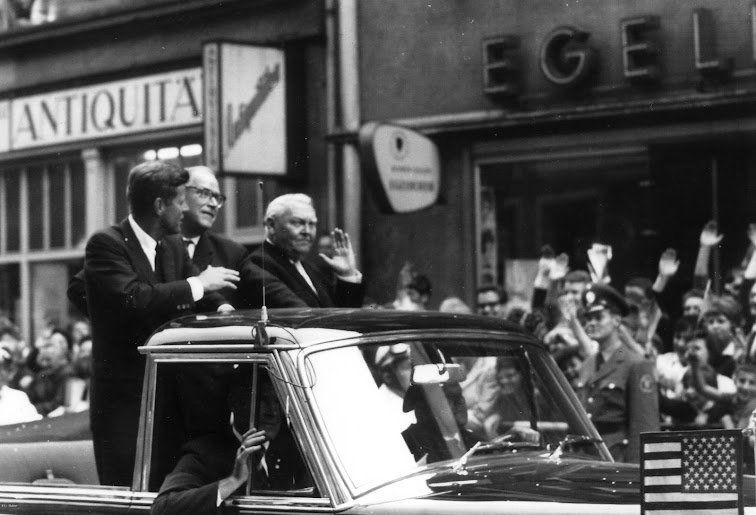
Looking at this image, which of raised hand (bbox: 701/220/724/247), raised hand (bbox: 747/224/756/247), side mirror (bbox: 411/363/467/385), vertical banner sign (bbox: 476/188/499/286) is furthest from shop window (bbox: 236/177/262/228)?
side mirror (bbox: 411/363/467/385)

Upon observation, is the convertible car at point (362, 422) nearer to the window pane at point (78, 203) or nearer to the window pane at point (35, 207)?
the window pane at point (78, 203)

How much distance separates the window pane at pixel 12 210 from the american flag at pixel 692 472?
15.7m

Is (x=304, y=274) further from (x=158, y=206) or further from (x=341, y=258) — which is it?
(x=158, y=206)

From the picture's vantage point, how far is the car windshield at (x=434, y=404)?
16.3 feet

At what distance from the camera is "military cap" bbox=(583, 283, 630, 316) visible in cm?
845

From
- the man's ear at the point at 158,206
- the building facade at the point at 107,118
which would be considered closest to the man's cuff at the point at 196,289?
the man's ear at the point at 158,206

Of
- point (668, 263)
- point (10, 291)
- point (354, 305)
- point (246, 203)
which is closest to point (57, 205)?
point (10, 291)

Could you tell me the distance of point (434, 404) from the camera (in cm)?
533

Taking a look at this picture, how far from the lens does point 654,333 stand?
10.2m

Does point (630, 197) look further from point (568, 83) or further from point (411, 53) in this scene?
point (411, 53)

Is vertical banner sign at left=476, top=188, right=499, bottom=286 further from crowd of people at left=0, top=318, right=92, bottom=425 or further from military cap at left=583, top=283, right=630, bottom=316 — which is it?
military cap at left=583, top=283, right=630, bottom=316

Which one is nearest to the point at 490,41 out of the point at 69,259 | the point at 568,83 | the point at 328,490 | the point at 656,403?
the point at 568,83

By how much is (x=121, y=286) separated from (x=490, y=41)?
315 inches

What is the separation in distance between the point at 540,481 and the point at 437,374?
60 cm
